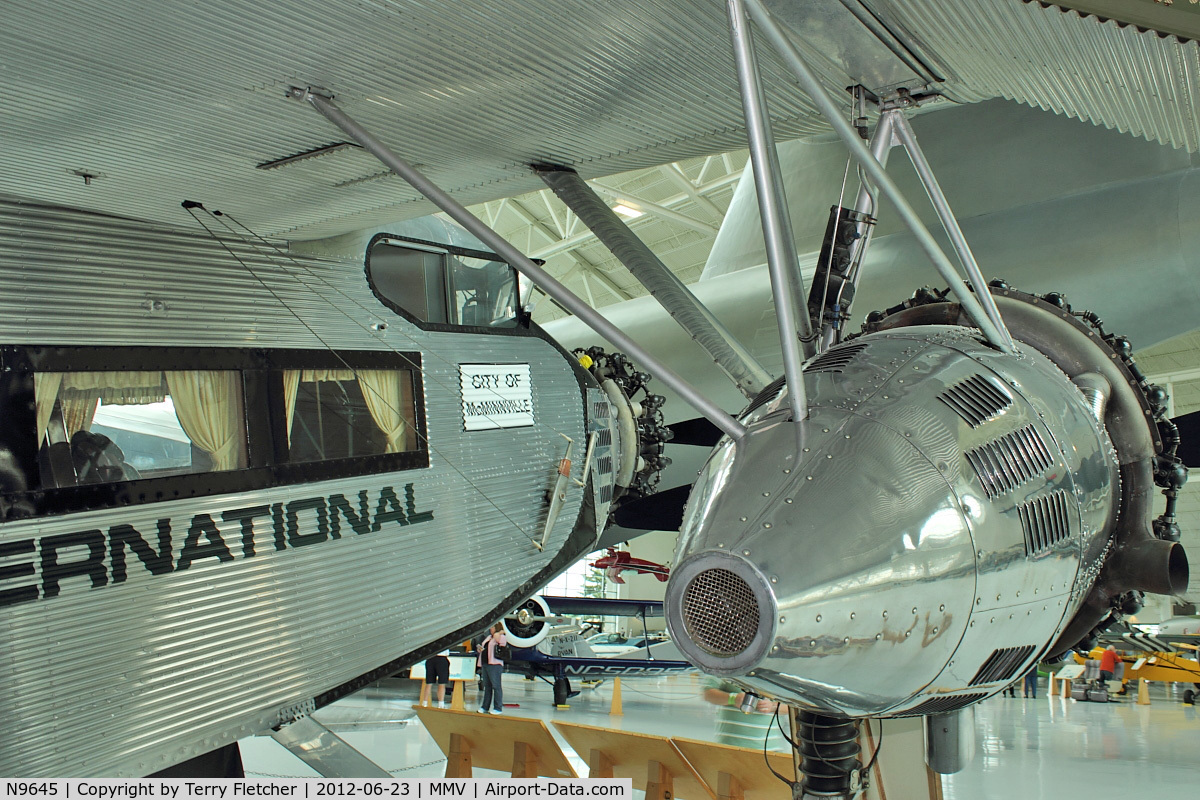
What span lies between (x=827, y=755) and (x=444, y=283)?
480 centimetres

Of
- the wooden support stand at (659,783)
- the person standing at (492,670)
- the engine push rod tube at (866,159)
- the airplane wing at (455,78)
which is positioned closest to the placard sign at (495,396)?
the airplane wing at (455,78)

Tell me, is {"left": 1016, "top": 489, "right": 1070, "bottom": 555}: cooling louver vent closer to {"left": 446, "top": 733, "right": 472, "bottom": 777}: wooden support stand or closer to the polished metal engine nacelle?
the polished metal engine nacelle

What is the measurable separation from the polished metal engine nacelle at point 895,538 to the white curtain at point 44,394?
3.57 m

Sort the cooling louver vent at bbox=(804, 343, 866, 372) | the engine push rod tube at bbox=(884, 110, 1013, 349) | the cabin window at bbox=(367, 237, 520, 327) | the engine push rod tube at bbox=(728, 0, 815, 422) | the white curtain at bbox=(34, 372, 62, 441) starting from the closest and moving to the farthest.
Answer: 1. the engine push rod tube at bbox=(728, 0, 815, 422)
2. the cooling louver vent at bbox=(804, 343, 866, 372)
3. the engine push rod tube at bbox=(884, 110, 1013, 349)
4. the white curtain at bbox=(34, 372, 62, 441)
5. the cabin window at bbox=(367, 237, 520, 327)

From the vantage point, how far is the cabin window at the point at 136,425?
180 inches

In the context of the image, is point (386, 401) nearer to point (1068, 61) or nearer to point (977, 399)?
point (977, 399)

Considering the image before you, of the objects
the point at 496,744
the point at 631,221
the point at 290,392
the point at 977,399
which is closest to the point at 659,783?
the point at 496,744

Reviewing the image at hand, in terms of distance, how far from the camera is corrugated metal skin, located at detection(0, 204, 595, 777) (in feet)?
14.5

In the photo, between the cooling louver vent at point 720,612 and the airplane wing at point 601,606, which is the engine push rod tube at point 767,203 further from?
the airplane wing at point 601,606

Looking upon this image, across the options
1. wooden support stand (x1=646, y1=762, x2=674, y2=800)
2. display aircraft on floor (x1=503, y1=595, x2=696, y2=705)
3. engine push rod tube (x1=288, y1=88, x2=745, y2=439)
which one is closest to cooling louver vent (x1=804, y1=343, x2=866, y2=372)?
engine push rod tube (x1=288, y1=88, x2=745, y2=439)

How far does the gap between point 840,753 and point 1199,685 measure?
845 inches

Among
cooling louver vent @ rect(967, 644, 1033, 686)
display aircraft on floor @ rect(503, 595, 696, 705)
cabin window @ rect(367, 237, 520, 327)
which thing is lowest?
display aircraft on floor @ rect(503, 595, 696, 705)

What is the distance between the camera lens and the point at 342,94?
3859 millimetres

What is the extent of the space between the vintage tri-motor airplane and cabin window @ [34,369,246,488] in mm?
18
